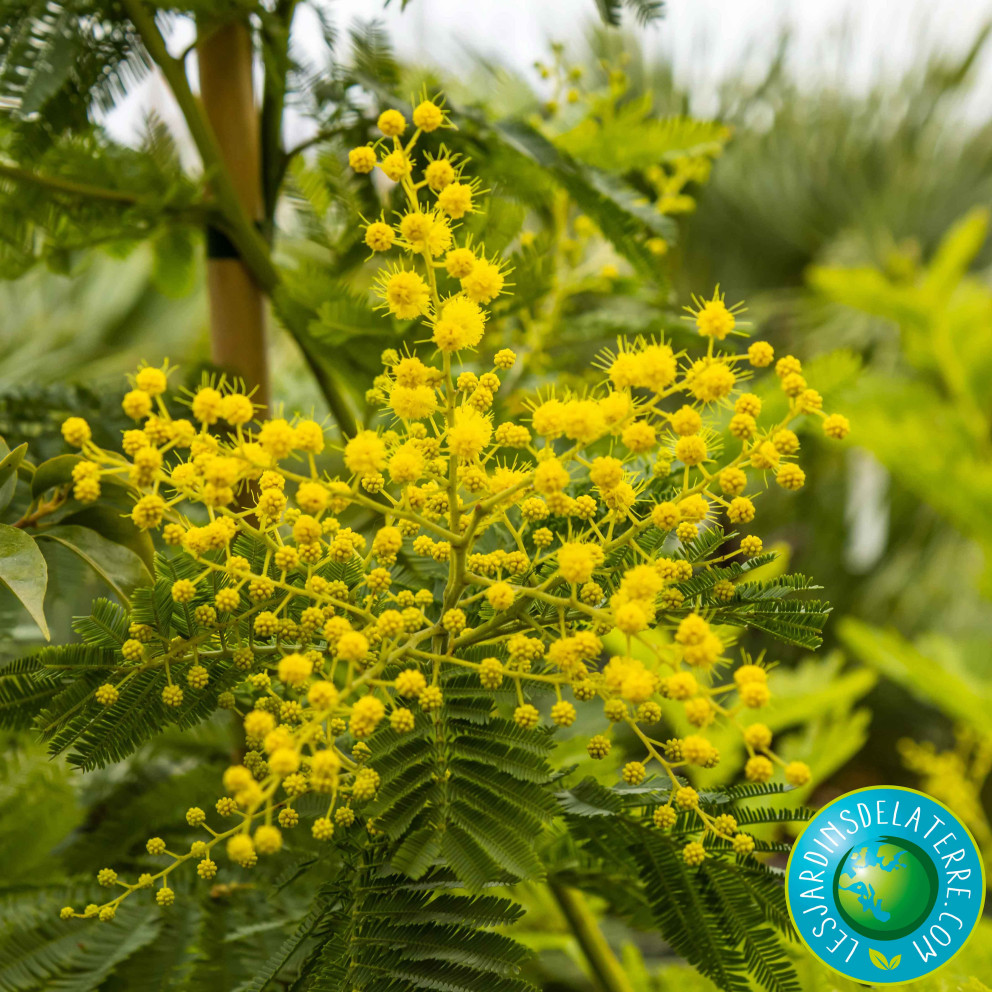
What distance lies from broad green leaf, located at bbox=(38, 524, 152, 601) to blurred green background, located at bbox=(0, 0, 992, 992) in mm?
139

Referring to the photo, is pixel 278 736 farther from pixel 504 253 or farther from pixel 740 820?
pixel 504 253

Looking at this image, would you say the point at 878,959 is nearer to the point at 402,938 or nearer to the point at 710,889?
the point at 710,889

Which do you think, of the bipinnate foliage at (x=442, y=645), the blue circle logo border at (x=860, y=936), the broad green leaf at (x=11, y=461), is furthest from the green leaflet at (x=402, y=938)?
the broad green leaf at (x=11, y=461)

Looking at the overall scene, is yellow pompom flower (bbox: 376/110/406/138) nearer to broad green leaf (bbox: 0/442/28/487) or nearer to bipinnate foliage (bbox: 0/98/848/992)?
bipinnate foliage (bbox: 0/98/848/992)

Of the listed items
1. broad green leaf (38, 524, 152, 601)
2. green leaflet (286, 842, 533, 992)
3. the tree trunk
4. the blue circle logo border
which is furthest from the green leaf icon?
the tree trunk

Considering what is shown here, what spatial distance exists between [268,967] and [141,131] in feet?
1.88

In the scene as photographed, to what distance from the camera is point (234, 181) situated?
26.3 inches

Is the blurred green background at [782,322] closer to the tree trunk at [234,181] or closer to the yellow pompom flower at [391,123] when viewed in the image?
the tree trunk at [234,181]

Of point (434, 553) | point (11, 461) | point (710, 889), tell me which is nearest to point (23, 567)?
point (11, 461)

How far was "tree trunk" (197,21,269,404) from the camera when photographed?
2.18 feet

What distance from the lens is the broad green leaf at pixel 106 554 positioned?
0.42 metres

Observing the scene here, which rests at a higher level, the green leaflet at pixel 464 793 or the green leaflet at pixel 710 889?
the green leaflet at pixel 464 793

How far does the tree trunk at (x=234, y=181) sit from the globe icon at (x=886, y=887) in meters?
0.48

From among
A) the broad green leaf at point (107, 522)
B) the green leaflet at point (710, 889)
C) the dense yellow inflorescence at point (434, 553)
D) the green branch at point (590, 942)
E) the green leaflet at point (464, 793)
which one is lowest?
the green branch at point (590, 942)
